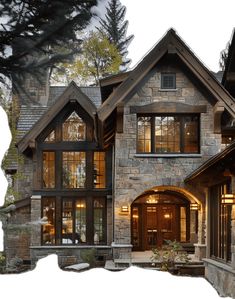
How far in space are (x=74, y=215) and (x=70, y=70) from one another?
13932 millimetres

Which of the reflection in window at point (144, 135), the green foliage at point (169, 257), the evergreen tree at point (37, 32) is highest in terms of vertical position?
the reflection in window at point (144, 135)

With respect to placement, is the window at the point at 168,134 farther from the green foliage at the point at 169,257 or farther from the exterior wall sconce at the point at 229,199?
the exterior wall sconce at the point at 229,199

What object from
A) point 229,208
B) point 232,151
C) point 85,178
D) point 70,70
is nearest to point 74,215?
point 85,178

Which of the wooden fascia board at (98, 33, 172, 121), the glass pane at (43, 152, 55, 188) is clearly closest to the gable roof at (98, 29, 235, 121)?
the wooden fascia board at (98, 33, 172, 121)

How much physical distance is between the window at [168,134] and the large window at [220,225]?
9.99ft

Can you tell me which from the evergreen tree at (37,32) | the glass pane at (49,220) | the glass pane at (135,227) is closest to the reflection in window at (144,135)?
the glass pane at (49,220)

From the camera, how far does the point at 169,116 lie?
12.6m

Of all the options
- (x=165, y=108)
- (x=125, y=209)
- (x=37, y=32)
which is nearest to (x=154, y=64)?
(x=165, y=108)

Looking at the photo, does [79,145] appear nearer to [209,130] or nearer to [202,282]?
[209,130]

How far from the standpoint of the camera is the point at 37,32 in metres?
0.98

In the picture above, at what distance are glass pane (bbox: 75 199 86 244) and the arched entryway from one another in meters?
1.62

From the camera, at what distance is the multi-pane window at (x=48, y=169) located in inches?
592

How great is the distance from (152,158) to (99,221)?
3.02 metres

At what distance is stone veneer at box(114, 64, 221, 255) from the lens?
41.5ft
